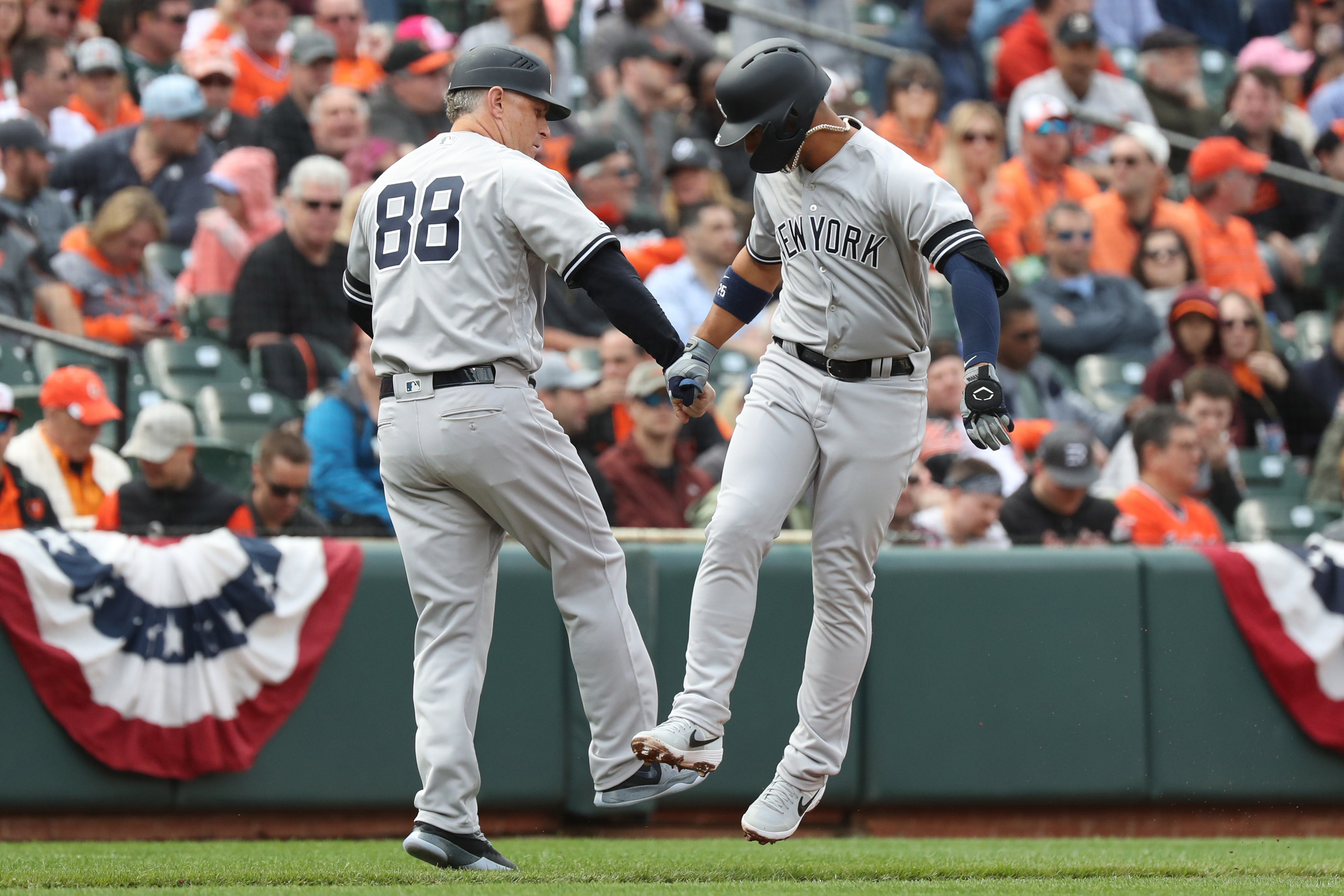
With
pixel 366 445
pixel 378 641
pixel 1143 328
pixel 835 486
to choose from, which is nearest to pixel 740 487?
pixel 835 486

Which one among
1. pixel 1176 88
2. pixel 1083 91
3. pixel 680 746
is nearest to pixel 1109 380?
pixel 1083 91

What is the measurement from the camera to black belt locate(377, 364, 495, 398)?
4258 millimetres

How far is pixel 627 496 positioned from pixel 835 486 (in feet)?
9.14

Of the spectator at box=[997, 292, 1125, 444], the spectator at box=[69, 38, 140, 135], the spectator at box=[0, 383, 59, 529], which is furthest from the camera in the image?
the spectator at box=[69, 38, 140, 135]

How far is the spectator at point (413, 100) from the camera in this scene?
32.4 feet

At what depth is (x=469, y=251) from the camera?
4.26 meters

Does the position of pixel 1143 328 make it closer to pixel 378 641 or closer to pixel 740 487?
pixel 378 641

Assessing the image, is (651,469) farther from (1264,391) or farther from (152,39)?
(152,39)

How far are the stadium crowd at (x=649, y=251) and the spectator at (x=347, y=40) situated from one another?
3 centimetres

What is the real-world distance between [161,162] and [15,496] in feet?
9.94

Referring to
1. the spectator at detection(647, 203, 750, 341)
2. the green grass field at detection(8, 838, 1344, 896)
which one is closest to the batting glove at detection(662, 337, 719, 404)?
the green grass field at detection(8, 838, 1344, 896)

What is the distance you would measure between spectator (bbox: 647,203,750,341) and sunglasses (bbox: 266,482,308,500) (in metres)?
2.63

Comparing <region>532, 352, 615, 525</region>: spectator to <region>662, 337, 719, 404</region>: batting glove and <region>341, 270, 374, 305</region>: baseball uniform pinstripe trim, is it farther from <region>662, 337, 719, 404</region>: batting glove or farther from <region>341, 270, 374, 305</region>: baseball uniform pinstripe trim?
<region>662, 337, 719, 404</region>: batting glove

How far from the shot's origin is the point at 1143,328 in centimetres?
965
